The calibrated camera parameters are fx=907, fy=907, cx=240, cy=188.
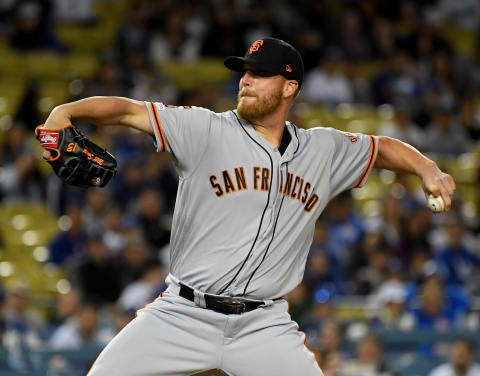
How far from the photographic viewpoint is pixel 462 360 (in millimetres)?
6949

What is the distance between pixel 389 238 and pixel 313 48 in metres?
3.72

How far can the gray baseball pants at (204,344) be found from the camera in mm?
3623

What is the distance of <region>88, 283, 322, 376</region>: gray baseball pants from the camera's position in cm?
362

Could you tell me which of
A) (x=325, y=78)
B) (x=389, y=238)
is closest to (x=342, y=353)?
(x=389, y=238)

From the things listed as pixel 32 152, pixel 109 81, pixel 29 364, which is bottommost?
pixel 29 364

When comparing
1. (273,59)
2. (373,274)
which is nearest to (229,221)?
(273,59)

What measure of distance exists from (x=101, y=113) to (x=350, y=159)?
1.23m

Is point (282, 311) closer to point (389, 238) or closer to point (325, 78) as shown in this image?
point (389, 238)

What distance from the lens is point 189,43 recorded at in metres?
11.7

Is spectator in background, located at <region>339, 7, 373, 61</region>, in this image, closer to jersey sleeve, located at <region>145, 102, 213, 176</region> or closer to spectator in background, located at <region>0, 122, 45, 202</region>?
spectator in background, located at <region>0, 122, 45, 202</region>

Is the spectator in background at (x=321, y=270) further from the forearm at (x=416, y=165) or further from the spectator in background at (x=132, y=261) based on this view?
the forearm at (x=416, y=165)

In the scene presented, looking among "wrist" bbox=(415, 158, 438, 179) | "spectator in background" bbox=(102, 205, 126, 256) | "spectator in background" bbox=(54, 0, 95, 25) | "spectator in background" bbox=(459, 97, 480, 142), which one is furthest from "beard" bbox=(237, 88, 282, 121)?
"spectator in background" bbox=(54, 0, 95, 25)

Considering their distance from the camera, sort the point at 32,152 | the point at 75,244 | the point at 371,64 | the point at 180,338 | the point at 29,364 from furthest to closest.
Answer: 1. the point at 371,64
2. the point at 32,152
3. the point at 75,244
4. the point at 29,364
5. the point at 180,338

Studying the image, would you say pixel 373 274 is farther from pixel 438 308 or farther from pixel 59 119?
pixel 59 119
